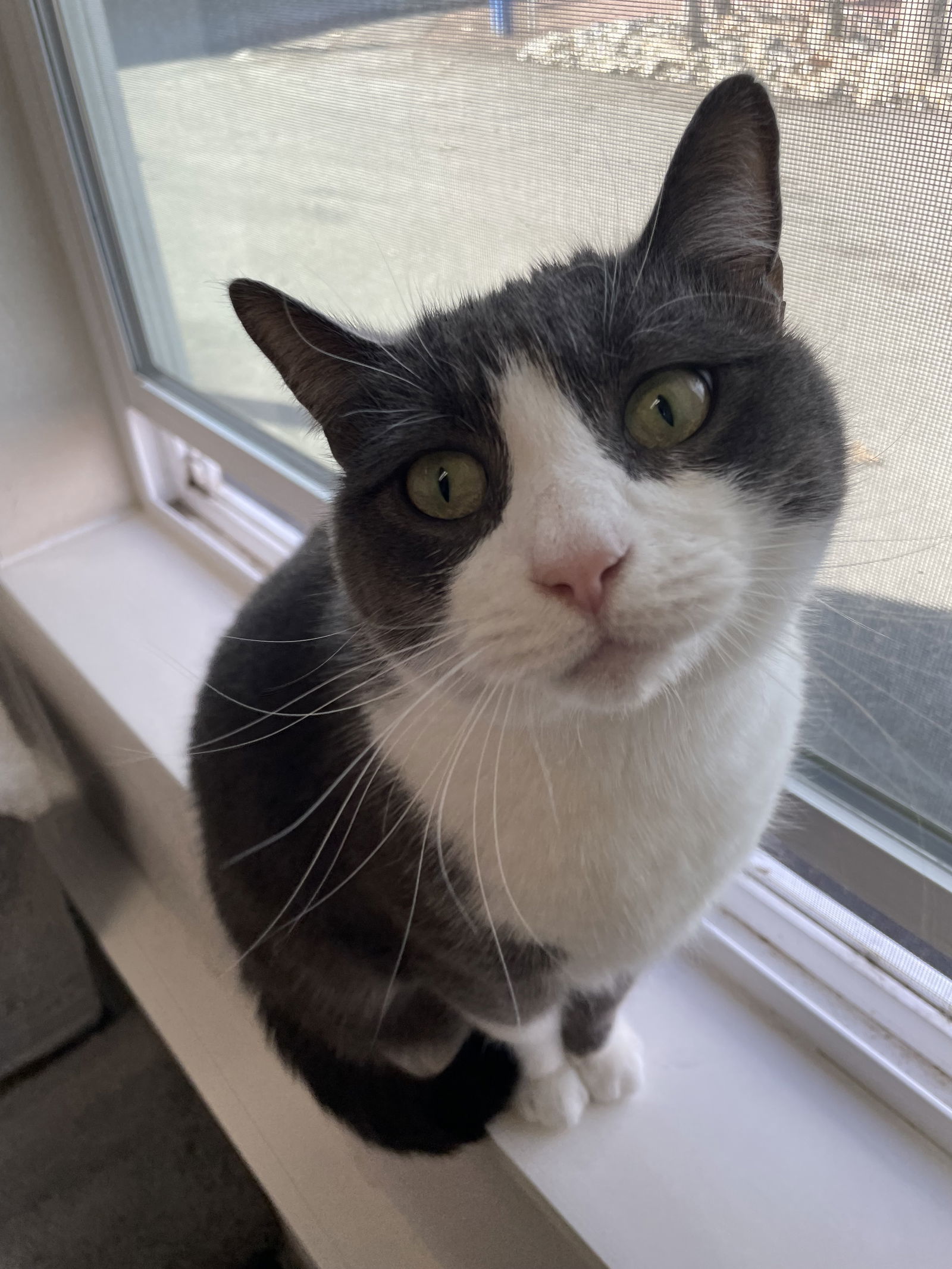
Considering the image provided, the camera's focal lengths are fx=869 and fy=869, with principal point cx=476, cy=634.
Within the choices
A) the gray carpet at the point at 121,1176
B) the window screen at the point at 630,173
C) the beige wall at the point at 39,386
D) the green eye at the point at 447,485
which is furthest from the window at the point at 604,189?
the gray carpet at the point at 121,1176

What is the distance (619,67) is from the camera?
56 centimetres

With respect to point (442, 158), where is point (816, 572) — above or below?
below

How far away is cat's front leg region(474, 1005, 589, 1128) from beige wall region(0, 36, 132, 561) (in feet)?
3.32

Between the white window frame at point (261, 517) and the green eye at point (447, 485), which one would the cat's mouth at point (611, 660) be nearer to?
the green eye at point (447, 485)

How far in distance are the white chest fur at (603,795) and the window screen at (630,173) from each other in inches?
3.8

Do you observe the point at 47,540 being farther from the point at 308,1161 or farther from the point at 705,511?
the point at 705,511

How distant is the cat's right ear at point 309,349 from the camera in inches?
19.7

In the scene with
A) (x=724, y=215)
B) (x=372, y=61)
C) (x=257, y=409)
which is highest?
(x=372, y=61)

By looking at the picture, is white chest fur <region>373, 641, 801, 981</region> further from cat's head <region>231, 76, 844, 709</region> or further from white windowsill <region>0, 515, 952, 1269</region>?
white windowsill <region>0, 515, 952, 1269</region>

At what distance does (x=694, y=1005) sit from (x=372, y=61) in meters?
0.87

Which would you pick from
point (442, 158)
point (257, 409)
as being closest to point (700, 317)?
point (442, 158)

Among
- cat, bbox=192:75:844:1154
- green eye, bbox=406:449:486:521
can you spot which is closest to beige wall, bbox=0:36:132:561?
cat, bbox=192:75:844:1154

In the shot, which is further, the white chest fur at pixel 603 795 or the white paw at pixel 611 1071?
the white paw at pixel 611 1071

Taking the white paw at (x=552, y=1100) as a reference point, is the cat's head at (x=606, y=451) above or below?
above
